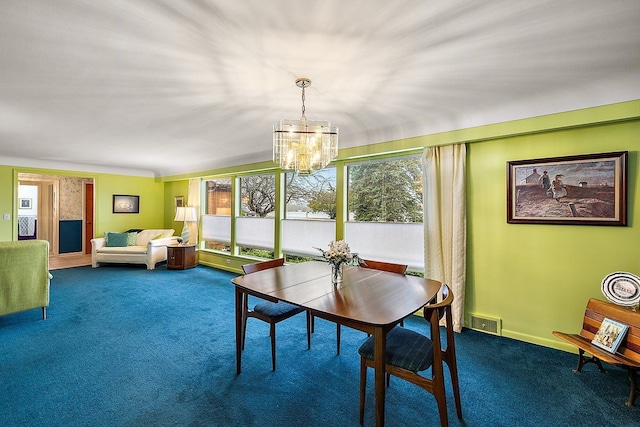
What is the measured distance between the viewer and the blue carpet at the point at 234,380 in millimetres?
1826

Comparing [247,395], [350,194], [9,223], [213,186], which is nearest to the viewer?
[247,395]

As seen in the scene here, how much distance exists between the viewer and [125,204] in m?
7.23

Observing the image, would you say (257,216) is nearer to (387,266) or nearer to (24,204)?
(387,266)

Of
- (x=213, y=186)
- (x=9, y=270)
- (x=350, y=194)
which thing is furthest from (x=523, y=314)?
(x=213, y=186)

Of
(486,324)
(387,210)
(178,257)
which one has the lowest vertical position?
(486,324)

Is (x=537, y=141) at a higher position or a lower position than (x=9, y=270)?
higher

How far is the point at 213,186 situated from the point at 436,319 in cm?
617

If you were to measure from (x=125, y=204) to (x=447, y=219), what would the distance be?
7570 millimetres

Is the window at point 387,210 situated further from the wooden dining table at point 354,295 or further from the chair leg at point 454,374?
the chair leg at point 454,374

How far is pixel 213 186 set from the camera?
22.0ft

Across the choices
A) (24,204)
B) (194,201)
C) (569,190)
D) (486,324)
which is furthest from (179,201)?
(569,190)

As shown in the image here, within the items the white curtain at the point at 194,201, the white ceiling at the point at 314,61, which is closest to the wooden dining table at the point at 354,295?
the white ceiling at the point at 314,61

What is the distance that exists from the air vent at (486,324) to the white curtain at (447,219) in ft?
0.52

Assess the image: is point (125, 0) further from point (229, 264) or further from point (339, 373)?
point (229, 264)
